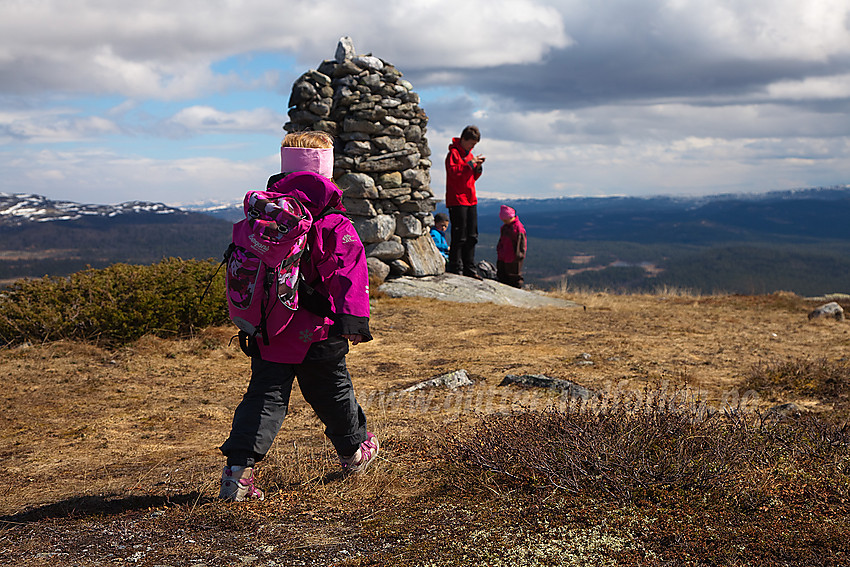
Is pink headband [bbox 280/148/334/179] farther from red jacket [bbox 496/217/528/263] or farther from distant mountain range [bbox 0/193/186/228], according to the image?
distant mountain range [bbox 0/193/186/228]

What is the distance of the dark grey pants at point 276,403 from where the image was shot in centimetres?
315

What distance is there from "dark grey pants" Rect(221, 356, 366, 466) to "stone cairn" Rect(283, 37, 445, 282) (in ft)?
27.9

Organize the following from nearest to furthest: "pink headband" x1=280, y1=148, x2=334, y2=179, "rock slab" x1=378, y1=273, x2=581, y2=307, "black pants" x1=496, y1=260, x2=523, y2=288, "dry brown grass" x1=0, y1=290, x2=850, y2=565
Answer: "dry brown grass" x1=0, y1=290, x2=850, y2=565, "pink headband" x1=280, y1=148, x2=334, y2=179, "rock slab" x1=378, y1=273, x2=581, y2=307, "black pants" x1=496, y1=260, x2=523, y2=288

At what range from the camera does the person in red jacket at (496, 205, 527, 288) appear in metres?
13.8

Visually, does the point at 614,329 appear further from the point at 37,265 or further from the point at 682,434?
the point at 37,265

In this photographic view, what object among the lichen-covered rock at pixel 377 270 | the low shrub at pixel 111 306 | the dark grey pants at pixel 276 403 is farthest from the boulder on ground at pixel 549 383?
the lichen-covered rock at pixel 377 270

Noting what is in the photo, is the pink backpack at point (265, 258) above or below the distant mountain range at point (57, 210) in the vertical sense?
below

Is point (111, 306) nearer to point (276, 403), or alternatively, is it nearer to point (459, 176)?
point (276, 403)

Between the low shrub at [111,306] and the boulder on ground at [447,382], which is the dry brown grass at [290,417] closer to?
the boulder on ground at [447,382]

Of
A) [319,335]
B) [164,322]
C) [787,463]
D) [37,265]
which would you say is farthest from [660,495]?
[37,265]

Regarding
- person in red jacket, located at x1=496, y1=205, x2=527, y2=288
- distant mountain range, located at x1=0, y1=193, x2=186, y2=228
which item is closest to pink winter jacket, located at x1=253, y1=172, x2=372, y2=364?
person in red jacket, located at x1=496, y1=205, x2=527, y2=288

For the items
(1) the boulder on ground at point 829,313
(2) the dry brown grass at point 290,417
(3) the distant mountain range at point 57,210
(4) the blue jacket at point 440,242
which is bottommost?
(1) the boulder on ground at point 829,313

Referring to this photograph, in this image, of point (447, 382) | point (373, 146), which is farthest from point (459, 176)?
point (447, 382)

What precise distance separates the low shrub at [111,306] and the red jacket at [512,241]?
22.4 ft
